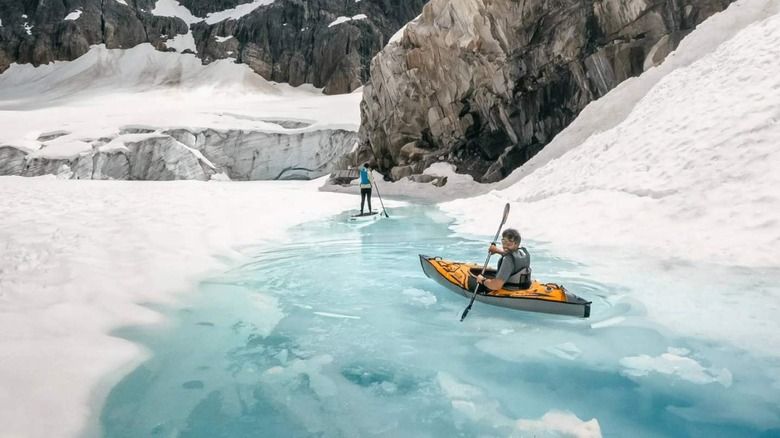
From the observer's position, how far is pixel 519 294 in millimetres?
5441

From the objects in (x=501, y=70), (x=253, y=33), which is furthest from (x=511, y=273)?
(x=253, y=33)

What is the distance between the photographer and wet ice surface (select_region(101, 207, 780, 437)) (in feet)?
10.5

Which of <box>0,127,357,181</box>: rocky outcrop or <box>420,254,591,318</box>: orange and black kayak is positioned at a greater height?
<box>0,127,357,181</box>: rocky outcrop

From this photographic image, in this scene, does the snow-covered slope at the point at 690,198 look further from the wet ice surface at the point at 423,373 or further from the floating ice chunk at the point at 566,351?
the floating ice chunk at the point at 566,351

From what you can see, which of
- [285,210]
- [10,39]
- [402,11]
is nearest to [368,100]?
[285,210]

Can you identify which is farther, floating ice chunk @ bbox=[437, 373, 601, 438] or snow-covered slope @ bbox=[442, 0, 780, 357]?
snow-covered slope @ bbox=[442, 0, 780, 357]

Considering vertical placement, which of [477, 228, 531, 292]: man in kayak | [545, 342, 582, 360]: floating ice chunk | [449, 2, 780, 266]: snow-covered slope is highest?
[449, 2, 780, 266]: snow-covered slope

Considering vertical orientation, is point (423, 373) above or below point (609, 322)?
below

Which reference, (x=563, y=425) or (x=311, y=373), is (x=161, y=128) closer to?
(x=311, y=373)

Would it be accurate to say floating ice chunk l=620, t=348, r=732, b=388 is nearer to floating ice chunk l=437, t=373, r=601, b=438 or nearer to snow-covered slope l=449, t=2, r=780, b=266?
floating ice chunk l=437, t=373, r=601, b=438

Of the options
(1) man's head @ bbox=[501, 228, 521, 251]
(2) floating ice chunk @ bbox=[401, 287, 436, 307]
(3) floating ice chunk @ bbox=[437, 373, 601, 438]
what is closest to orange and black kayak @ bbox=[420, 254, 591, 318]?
(2) floating ice chunk @ bbox=[401, 287, 436, 307]

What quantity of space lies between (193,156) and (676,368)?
3507 cm

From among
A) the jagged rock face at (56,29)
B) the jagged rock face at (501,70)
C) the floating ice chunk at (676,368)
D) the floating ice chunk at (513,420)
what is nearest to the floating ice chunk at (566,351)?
the floating ice chunk at (676,368)

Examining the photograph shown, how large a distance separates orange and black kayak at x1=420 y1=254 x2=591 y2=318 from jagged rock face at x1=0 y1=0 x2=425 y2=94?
211 ft
